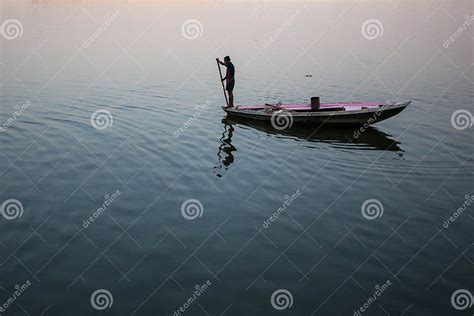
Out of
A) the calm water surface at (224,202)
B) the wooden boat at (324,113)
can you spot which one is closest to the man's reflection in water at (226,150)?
the calm water surface at (224,202)

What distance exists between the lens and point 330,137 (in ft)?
51.9

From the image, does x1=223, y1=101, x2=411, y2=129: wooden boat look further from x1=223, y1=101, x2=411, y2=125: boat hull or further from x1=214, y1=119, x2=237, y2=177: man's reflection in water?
x1=214, y1=119, x2=237, y2=177: man's reflection in water

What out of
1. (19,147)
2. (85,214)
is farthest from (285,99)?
(85,214)

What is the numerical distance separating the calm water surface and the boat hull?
516mm

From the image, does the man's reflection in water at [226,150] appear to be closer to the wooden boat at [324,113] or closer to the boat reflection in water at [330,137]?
the boat reflection in water at [330,137]

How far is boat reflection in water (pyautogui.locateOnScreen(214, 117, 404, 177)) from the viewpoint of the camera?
14727mm

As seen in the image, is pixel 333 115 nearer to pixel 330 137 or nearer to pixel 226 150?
pixel 330 137

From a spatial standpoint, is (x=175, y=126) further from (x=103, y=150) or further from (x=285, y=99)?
(x=285, y=99)

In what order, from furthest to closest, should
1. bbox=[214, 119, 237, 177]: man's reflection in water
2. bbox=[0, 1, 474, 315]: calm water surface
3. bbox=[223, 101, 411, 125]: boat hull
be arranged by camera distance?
bbox=[223, 101, 411, 125]: boat hull, bbox=[214, 119, 237, 177]: man's reflection in water, bbox=[0, 1, 474, 315]: calm water surface

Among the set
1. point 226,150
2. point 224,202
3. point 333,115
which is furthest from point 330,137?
point 224,202

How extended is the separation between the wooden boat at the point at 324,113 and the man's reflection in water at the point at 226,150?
1174 mm

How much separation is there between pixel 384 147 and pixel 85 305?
1106 cm

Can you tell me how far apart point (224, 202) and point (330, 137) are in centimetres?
658

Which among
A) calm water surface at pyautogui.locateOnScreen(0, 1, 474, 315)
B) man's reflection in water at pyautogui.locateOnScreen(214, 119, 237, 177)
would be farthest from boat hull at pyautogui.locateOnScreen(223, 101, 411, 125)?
man's reflection in water at pyautogui.locateOnScreen(214, 119, 237, 177)
